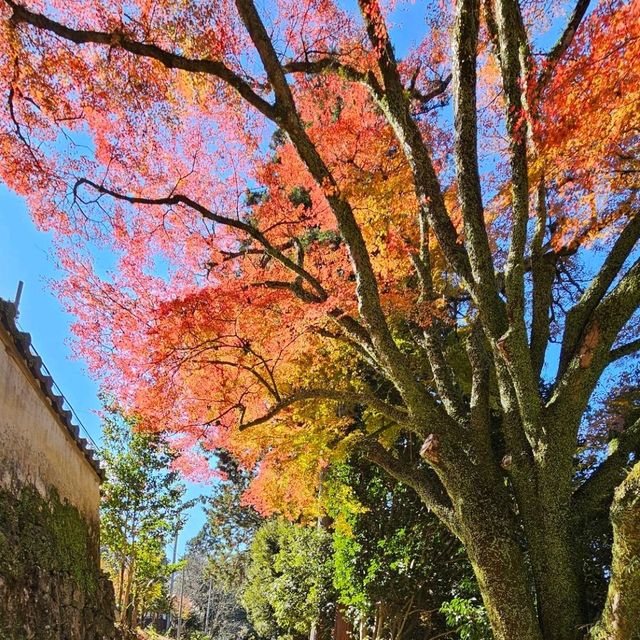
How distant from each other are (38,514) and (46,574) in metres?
0.64

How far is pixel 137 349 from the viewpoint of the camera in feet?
23.2

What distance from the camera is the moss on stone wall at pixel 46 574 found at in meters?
4.64

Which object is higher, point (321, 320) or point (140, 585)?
point (321, 320)

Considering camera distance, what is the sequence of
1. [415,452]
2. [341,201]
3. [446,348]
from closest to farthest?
[341,201], [446,348], [415,452]

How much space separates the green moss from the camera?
4758mm

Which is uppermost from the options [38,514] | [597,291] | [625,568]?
[597,291]

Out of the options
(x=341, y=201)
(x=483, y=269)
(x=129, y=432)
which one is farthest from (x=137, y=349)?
(x=129, y=432)

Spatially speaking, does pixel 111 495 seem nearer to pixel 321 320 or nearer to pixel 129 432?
pixel 129 432

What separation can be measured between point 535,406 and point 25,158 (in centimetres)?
687

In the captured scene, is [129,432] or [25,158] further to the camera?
[129,432]

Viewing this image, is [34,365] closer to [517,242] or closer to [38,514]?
[38,514]

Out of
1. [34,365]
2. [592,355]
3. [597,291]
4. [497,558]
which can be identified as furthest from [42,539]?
[597,291]

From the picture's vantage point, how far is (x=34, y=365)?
590 cm

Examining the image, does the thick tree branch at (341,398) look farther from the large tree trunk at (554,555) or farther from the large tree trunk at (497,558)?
the large tree trunk at (554,555)
